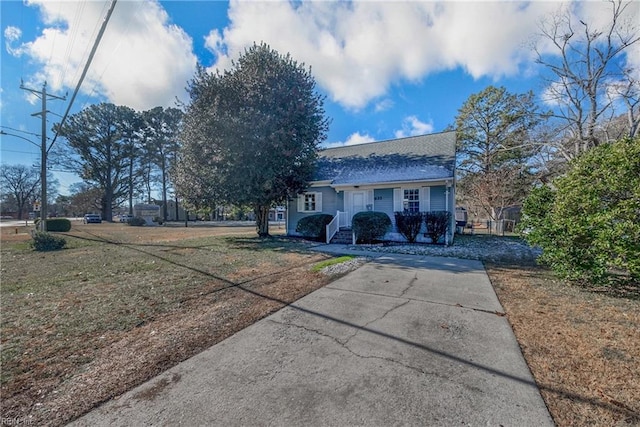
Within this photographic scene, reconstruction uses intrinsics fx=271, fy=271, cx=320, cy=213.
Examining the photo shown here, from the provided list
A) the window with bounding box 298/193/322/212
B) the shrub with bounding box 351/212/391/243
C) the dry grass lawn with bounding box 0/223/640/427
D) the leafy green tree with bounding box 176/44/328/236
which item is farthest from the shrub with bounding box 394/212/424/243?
the dry grass lawn with bounding box 0/223/640/427

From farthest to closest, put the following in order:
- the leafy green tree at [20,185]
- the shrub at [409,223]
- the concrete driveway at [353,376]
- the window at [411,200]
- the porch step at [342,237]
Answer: the leafy green tree at [20,185], the porch step at [342,237], the window at [411,200], the shrub at [409,223], the concrete driveway at [353,376]

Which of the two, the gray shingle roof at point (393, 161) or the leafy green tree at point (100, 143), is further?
the leafy green tree at point (100, 143)

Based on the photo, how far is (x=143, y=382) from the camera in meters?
2.46

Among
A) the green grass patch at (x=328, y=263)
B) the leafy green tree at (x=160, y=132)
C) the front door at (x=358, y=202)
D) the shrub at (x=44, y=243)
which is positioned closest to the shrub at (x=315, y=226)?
the front door at (x=358, y=202)

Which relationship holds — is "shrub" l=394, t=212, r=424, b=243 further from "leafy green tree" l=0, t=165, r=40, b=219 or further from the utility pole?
"leafy green tree" l=0, t=165, r=40, b=219

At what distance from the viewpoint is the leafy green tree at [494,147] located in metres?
21.9

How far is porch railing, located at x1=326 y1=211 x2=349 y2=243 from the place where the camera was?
1316cm

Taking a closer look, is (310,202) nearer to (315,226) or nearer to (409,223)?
(315,226)

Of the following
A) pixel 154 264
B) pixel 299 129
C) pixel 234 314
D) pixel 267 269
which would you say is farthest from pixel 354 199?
pixel 234 314

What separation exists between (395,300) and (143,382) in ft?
11.9

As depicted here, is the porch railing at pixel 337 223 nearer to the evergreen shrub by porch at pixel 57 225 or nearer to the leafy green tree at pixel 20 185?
the evergreen shrub by porch at pixel 57 225

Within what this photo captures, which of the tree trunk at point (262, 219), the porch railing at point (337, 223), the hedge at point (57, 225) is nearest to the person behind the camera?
the porch railing at point (337, 223)

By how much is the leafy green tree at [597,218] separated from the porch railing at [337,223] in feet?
27.3

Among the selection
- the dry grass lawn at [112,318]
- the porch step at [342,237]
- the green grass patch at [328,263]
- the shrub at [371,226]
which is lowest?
the dry grass lawn at [112,318]
